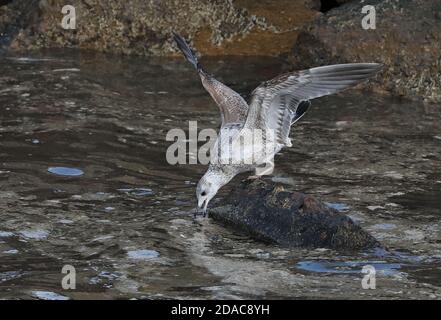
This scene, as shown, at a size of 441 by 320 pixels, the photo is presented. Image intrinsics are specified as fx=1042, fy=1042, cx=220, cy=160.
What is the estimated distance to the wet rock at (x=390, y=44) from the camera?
1165 cm

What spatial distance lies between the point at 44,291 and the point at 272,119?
8.51ft

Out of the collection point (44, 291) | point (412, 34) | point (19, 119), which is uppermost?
point (412, 34)

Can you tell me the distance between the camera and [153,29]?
13219 mm

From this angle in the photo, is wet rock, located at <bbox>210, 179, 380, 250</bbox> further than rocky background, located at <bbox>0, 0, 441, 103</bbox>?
No

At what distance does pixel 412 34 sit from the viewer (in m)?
11.8

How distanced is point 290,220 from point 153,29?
20.3 feet

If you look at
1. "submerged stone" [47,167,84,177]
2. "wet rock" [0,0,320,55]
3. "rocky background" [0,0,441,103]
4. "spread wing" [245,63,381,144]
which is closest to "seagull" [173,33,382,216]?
"spread wing" [245,63,381,144]

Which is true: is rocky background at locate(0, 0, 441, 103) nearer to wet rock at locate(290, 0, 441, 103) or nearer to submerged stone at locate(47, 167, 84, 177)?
wet rock at locate(290, 0, 441, 103)

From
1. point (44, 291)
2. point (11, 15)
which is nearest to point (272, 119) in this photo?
point (44, 291)

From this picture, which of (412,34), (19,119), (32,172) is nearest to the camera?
(32,172)

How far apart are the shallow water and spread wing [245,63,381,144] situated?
0.84 m

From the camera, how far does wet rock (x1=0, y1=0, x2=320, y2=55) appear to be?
13219mm

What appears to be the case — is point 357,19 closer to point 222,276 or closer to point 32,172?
point 32,172

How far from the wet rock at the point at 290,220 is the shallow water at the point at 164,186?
10 centimetres
